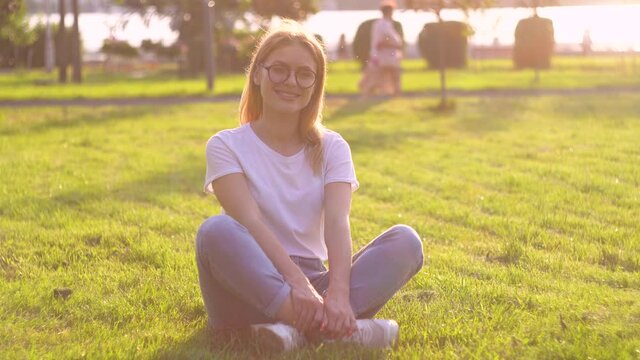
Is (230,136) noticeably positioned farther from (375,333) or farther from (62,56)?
(62,56)

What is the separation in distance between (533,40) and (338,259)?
2293cm

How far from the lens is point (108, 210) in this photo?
22.5 ft

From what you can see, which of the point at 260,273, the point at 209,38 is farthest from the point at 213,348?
the point at 209,38

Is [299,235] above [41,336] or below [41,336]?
above

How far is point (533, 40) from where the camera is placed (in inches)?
1011

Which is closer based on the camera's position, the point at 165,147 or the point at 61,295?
the point at 61,295

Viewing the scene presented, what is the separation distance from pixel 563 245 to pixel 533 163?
3590 millimetres

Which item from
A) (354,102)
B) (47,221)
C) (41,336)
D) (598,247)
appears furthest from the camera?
(354,102)

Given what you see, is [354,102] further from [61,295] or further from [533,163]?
[61,295]

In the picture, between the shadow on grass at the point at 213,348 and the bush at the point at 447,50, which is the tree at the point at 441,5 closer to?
the shadow on grass at the point at 213,348

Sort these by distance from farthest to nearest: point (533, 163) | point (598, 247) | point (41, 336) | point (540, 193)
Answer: point (533, 163)
point (540, 193)
point (598, 247)
point (41, 336)

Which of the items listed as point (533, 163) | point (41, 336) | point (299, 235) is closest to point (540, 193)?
point (533, 163)

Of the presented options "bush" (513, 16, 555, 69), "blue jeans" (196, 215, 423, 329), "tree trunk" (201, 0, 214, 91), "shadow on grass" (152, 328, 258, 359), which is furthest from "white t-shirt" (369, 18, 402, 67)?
Answer: "shadow on grass" (152, 328, 258, 359)

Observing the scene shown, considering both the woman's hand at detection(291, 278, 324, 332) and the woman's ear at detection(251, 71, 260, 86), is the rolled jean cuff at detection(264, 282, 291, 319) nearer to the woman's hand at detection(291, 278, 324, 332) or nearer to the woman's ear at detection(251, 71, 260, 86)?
the woman's hand at detection(291, 278, 324, 332)
